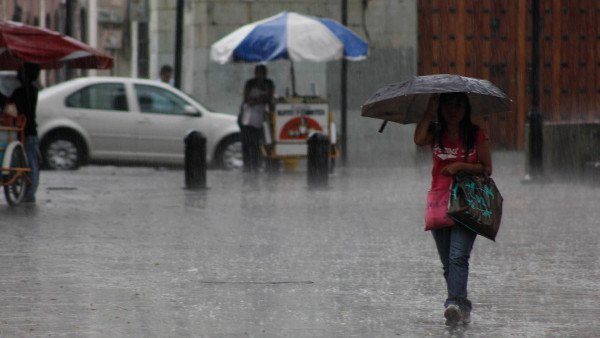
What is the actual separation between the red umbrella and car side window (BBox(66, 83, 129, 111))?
6657mm

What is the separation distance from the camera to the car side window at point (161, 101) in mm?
24656

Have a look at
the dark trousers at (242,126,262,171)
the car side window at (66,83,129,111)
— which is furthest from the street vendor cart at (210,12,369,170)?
the car side window at (66,83,129,111)

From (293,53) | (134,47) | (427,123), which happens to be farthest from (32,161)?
(134,47)

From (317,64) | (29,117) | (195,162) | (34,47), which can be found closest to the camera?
(34,47)

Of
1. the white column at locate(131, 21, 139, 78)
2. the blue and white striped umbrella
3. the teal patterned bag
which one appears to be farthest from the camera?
the white column at locate(131, 21, 139, 78)

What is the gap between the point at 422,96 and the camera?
8.90 meters

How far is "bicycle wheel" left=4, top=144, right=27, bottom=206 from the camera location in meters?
16.7

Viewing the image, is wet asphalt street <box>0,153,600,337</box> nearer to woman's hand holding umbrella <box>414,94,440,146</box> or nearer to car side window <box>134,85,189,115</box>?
woman's hand holding umbrella <box>414,94,440,146</box>

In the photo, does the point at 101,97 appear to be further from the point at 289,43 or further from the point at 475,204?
the point at 475,204

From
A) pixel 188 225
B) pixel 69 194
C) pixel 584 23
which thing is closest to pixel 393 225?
pixel 188 225

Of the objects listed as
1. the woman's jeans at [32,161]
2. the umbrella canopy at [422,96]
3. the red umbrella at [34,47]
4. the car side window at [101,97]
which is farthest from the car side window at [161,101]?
the umbrella canopy at [422,96]

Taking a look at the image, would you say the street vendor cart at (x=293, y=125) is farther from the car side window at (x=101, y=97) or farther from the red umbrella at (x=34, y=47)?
the red umbrella at (x=34, y=47)

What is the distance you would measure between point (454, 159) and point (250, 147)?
15771 mm

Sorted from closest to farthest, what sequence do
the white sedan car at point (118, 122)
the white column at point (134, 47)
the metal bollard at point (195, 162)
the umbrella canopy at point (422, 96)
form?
1. the umbrella canopy at point (422, 96)
2. the metal bollard at point (195, 162)
3. the white sedan car at point (118, 122)
4. the white column at point (134, 47)
